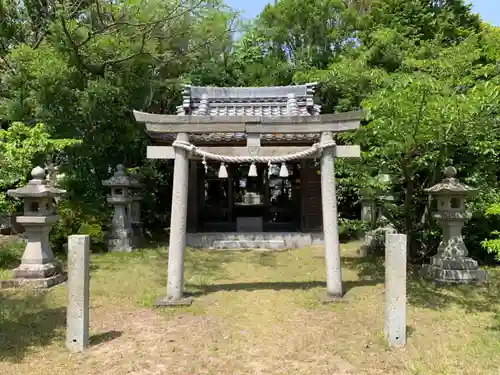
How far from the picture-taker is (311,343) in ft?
16.0

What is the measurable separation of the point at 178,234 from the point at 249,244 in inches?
231

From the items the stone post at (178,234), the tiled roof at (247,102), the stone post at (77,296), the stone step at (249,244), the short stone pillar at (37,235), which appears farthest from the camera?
the stone step at (249,244)

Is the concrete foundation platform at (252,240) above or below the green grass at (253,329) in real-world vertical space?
above

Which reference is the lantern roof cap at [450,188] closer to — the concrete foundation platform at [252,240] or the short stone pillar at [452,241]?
the short stone pillar at [452,241]

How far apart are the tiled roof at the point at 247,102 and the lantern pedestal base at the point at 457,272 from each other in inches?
208

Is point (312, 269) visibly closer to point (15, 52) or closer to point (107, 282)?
point (107, 282)

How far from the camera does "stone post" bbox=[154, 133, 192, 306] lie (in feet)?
21.3

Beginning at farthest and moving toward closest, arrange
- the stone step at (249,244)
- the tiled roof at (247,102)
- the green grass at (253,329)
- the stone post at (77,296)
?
the stone step at (249,244), the tiled roof at (247,102), the stone post at (77,296), the green grass at (253,329)

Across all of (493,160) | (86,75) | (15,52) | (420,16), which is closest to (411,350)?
(493,160)

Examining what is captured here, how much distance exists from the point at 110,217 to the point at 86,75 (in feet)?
12.3

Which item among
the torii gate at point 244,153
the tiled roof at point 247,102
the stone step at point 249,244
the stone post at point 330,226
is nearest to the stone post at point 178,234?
the torii gate at point 244,153

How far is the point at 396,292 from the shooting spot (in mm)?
4891

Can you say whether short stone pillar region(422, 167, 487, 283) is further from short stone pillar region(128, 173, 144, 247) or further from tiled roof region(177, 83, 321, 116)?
short stone pillar region(128, 173, 144, 247)

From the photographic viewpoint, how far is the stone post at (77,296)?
474cm
